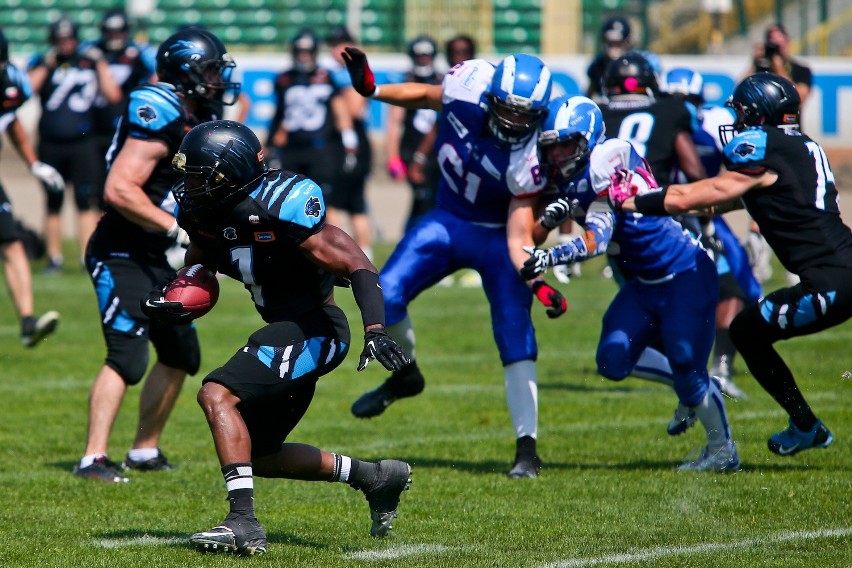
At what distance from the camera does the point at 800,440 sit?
533 cm

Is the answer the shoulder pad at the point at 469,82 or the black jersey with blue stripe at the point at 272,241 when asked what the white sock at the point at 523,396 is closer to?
the shoulder pad at the point at 469,82

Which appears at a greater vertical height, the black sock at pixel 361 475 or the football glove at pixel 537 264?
the football glove at pixel 537 264

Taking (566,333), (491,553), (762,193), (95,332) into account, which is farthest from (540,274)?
(95,332)

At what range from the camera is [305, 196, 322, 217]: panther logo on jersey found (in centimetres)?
408

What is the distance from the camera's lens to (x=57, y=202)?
37.2 feet

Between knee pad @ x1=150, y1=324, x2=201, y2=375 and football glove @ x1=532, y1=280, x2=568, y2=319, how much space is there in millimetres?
1475

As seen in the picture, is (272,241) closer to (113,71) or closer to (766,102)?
(766,102)

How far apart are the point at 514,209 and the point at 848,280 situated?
4.45 feet

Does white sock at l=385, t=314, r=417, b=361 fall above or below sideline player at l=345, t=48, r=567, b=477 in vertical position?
below

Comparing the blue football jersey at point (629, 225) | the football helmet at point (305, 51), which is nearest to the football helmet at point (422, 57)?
the football helmet at point (305, 51)

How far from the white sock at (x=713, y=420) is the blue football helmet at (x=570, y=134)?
43.7 inches

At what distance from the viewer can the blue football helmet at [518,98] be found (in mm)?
5242

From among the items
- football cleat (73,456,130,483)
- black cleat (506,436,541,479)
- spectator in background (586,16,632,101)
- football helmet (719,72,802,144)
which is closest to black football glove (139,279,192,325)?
football cleat (73,456,130,483)

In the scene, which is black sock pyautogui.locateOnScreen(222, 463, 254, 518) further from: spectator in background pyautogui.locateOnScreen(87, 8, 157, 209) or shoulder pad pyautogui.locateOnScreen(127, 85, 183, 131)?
spectator in background pyautogui.locateOnScreen(87, 8, 157, 209)
